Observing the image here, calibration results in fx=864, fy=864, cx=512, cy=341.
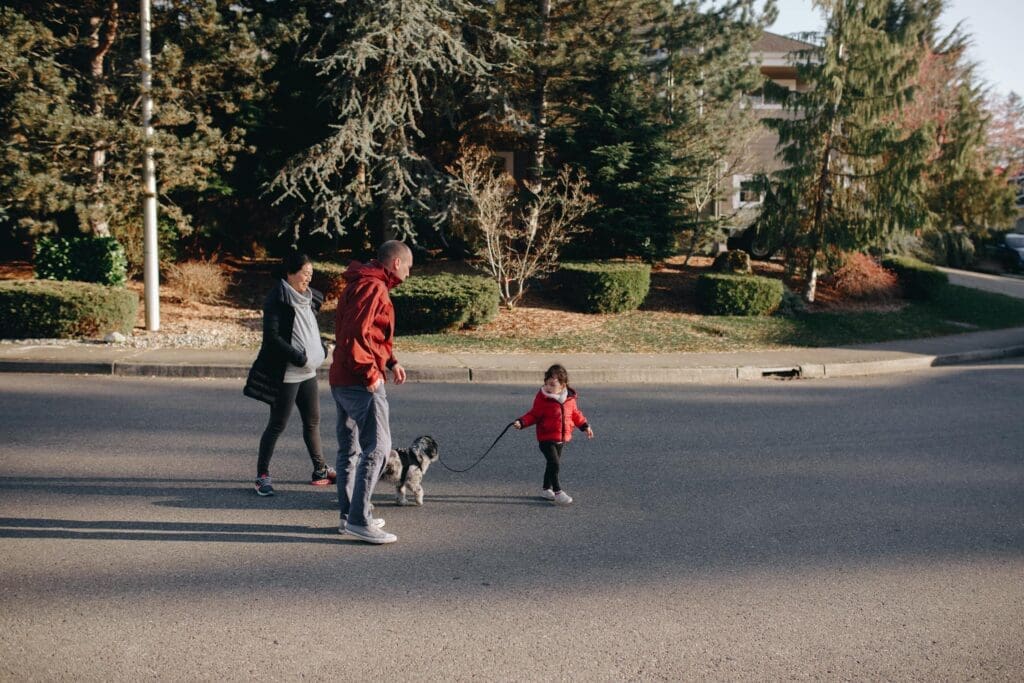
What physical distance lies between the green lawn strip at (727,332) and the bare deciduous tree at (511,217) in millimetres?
1941

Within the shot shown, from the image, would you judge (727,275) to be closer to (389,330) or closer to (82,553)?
(389,330)

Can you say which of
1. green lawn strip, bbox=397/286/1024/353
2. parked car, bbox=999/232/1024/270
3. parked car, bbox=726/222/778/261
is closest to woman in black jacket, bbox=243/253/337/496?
green lawn strip, bbox=397/286/1024/353

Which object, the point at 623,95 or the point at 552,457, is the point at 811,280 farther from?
the point at 552,457

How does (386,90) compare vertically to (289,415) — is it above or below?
above

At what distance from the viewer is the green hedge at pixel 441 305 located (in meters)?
15.2

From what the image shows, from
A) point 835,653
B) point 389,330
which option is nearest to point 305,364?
point 389,330

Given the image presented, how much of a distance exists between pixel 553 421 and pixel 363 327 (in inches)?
69.9

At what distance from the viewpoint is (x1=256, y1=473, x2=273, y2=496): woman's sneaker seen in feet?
21.6

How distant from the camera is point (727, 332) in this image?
16.5 metres

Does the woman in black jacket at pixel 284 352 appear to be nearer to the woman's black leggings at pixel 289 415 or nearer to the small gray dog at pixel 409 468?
the woman's black leggings at pixel 289 415

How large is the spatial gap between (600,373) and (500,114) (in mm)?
8663

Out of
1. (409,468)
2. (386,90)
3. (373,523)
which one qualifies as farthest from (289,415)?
(386,90)

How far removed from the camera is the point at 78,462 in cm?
736

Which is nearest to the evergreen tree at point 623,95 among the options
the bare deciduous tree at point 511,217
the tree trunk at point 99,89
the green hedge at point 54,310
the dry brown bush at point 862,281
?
the bare deciduous tree at point 511,217
